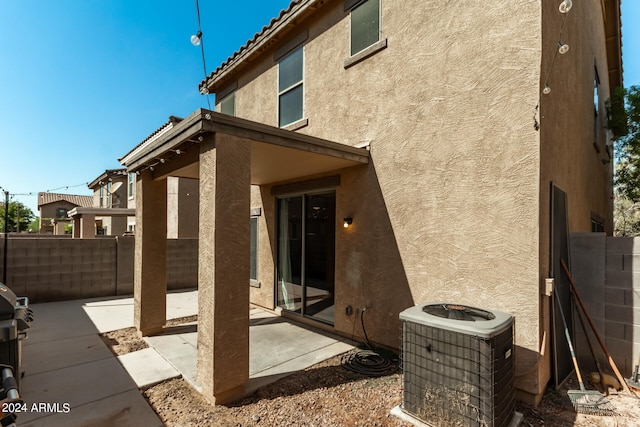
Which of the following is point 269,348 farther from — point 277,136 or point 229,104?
point 229,104

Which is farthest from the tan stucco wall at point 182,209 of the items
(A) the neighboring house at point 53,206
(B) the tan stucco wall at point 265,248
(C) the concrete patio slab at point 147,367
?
(A) the neighboring house at point 53,206

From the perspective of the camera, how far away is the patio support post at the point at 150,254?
17.0 ft

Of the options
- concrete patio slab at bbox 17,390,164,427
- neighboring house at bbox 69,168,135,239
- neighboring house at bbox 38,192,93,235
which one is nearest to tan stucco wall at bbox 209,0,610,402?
concrete patio slab at bbox 17,390,164,427

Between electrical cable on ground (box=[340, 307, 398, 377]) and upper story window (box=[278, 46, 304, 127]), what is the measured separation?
4822 mm

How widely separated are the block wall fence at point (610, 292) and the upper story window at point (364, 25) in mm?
4534

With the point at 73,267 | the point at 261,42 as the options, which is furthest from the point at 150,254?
the point at 261,42

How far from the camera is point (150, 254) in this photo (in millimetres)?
5254

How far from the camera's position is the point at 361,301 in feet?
16.2

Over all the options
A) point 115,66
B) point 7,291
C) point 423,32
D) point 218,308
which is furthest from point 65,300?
point 423,32

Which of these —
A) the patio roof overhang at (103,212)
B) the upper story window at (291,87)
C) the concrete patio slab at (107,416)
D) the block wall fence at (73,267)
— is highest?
the upper story window at (291,87)

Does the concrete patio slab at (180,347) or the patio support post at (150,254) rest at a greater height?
the patio support post at (150,254)

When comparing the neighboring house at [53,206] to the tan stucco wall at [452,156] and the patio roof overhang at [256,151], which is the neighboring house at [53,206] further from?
the tan stucco wall at [452,156]

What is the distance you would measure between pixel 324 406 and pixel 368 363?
112 cm

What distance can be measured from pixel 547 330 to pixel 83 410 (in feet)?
17.2
